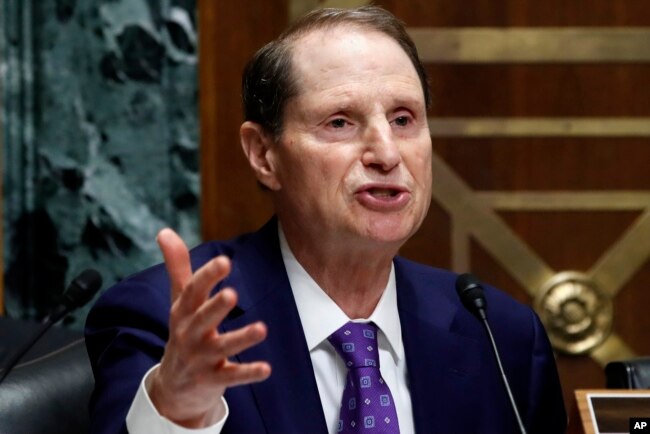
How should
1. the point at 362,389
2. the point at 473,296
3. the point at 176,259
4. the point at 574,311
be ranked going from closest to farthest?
the point at 176,259 < the point at 473,296 < the point at 362,389 < the point at 574,311

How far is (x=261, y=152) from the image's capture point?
216 centimetres

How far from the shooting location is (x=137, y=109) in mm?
3463

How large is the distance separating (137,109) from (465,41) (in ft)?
2.92

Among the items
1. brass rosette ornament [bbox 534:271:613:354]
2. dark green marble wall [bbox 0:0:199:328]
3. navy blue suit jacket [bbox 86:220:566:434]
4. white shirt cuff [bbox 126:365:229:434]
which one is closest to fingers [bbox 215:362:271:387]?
white shirt cuff [bbox 126:365:229:434]

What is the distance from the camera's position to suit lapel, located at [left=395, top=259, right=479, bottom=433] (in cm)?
202

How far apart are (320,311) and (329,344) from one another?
5 centimetres

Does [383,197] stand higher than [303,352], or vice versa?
[383,197]

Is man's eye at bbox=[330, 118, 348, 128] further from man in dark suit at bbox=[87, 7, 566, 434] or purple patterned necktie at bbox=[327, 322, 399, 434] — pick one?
purple patterned necktie at bbox=[327, 322, 399, 434]

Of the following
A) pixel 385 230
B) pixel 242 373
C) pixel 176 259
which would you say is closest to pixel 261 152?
pixel 385 230

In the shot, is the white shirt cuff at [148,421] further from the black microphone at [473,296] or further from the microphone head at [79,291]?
the black microphone at [473,296]

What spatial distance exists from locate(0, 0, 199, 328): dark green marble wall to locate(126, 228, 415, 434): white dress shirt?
4.59ft

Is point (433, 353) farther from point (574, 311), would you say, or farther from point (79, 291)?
point (574, 311)

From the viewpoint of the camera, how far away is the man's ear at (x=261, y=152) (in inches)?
83.7

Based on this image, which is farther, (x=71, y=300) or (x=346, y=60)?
(x=346, y=60)
